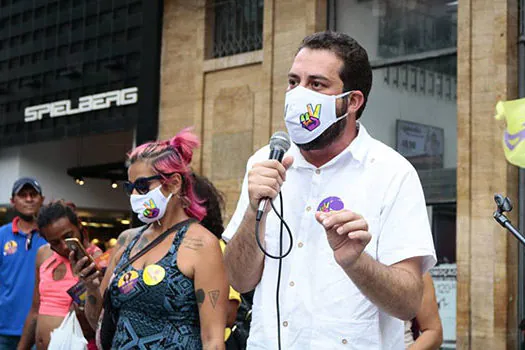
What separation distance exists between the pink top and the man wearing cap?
4.82 ft

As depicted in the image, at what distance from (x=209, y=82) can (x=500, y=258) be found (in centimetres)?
528

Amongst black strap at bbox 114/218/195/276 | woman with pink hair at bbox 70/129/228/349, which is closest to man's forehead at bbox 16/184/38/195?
woman with pink hair at bbox 70/129/228/349

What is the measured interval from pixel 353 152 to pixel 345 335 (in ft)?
2.03

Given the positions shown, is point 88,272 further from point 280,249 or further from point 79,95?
point 79,95

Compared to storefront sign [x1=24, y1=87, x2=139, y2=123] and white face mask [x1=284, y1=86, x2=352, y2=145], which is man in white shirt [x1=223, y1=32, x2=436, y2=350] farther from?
storefront sign [x1=24, y1=87, x2=139, y2=123]

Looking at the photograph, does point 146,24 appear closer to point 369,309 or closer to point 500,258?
point 500,258

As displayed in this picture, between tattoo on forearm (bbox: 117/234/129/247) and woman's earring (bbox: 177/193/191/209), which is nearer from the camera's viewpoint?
woman's earring (bbox: 177/193/191/209)

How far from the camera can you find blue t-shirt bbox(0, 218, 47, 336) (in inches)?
345

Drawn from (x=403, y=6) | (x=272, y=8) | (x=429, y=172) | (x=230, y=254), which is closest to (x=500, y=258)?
(x=429, y=172)

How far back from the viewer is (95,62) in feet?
48.4

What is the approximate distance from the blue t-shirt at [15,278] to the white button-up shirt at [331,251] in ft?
19.8

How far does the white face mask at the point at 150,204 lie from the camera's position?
16.5ft

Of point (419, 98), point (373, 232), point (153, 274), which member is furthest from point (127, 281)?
point (419, 98)

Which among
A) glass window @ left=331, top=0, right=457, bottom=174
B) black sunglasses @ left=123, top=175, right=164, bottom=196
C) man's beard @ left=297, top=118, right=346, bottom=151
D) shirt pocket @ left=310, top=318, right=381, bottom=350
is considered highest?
glass window @ left=331, top=0, right=457, bottom=174
